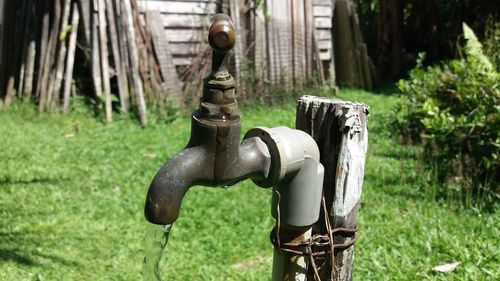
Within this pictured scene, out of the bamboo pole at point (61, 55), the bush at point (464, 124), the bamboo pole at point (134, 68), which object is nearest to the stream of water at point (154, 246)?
the bush at point (464, 124)

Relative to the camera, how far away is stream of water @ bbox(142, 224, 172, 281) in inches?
67.7

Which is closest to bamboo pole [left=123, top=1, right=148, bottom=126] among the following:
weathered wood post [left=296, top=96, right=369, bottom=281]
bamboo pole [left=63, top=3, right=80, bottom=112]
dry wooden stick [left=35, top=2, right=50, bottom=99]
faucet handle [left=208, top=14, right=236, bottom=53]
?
bamboo pole [left=63, top=3, right=80, bottom=112]

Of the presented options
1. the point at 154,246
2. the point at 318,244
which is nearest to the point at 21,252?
the point at 154,246

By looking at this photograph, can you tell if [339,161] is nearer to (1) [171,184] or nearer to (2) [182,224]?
(1) [171,184]

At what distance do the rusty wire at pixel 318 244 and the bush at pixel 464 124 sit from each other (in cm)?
274

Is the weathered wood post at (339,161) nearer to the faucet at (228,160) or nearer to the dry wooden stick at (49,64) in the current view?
the faucet at (228,160)

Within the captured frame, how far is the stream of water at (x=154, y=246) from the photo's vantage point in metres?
1.72

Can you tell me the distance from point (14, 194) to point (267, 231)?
6.51 ft

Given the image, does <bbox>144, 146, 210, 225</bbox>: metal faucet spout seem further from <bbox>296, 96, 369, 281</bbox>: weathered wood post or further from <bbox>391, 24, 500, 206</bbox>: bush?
<bbox>391, 24, 500, 206</bbox>: bush

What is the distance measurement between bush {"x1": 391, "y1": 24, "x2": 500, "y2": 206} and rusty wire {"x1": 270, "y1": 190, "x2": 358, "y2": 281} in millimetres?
2743

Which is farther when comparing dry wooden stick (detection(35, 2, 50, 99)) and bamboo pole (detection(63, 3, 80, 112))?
dry wooden stick (detection(35, 2, 50, 99))

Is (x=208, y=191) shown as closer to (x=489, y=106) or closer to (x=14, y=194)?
(x=14, y=194)

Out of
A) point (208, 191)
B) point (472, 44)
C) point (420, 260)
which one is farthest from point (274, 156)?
point (472, 44)

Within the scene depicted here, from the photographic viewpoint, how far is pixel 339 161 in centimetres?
197
